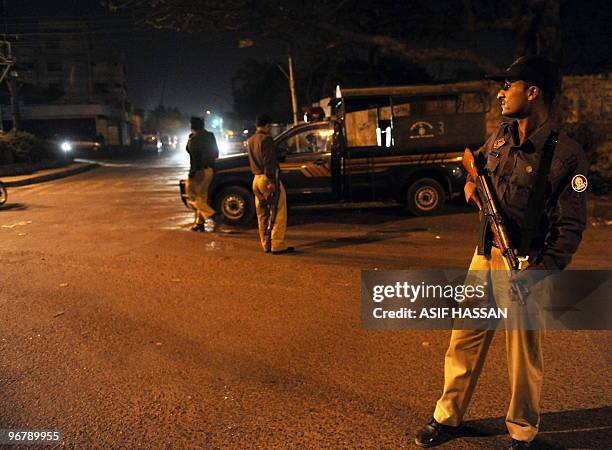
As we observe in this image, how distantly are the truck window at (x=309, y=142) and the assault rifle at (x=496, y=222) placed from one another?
7.50 metres

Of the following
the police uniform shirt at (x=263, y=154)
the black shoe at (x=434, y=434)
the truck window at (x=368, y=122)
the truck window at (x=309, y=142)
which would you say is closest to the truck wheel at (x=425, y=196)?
the truck window at (x=368, y=122)

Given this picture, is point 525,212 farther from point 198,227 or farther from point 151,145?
point 151,145

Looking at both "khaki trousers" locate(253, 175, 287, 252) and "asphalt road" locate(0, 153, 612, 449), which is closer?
"asphalt road" locate(0, 153, 612, 449)

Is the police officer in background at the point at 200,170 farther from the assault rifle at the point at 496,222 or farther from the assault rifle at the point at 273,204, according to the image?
the assault rifle at the point at 496,222

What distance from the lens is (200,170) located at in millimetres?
9898

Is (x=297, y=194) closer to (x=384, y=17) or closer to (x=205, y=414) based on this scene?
(x=205, y=414)

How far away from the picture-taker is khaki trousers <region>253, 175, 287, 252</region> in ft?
25.7

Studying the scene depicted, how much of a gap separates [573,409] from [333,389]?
146 cm

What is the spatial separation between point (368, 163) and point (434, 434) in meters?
7.79

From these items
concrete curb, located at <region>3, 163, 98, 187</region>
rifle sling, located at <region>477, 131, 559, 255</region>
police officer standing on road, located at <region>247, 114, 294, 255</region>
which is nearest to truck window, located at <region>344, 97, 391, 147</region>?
police officer standing on road, located at <region>247, 114, 294, 255</region>

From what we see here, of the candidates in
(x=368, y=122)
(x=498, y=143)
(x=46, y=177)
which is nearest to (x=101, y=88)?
(x=46, y=177)

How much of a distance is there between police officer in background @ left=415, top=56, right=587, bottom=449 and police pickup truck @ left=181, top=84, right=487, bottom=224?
750 cm

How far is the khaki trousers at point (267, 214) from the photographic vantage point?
782cm

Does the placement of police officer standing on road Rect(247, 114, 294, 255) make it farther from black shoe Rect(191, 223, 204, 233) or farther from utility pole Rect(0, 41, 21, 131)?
utility pole Rect(0, 41, 21, 131)
